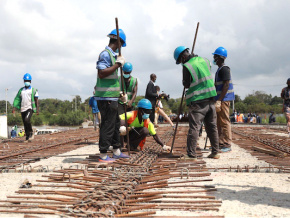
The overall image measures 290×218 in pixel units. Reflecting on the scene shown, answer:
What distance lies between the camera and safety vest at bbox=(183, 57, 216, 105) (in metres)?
4.50

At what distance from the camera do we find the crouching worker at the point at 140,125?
207 inches

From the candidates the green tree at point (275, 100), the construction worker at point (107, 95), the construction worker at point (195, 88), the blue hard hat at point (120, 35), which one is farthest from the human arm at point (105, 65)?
the green tree at point (275, 100)

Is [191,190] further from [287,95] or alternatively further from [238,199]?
[287,95]

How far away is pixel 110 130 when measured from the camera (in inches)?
172

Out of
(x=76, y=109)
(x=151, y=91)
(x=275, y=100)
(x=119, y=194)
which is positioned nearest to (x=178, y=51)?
(x=119, y=194)

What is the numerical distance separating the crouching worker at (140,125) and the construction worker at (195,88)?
2.85 feet

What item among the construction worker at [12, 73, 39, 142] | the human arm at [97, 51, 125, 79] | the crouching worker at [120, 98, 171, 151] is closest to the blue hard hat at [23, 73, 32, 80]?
the construction worker at [12, 73, 39, 142]

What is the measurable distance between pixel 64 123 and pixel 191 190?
8979cm

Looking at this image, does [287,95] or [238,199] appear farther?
[287,95]

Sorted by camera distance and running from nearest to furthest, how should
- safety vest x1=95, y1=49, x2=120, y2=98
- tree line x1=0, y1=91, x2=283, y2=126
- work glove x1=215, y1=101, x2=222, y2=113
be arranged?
safety vest x1=95, y1=49, x2=120, y2=98, work glove x1=215, y1=101, x2=222, y2=113, tree line x1=0, y1=91, x2=283, y2=126

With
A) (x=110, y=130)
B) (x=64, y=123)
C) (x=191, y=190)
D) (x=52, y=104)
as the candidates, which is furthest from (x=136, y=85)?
(x=52, y=104)

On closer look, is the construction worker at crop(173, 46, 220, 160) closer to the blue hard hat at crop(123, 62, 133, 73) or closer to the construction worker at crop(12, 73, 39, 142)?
the blue hard hat at crop(123, 62, 133, 73)

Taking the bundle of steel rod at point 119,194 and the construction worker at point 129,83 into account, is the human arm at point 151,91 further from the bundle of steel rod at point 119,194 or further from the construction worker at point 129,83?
the bundle of steel rod at point 119,194

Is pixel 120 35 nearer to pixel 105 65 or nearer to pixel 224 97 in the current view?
pixel 105 65
